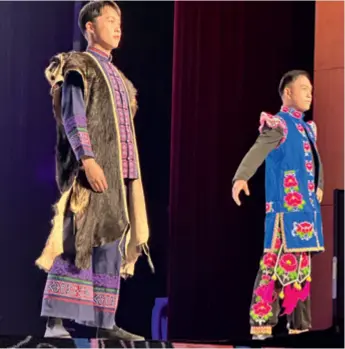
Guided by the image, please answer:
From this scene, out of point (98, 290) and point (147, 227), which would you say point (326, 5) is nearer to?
point (147, 227)

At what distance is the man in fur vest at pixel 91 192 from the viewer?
321cm

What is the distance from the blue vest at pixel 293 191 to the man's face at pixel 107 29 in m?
0.74

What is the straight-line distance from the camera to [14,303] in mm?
3232

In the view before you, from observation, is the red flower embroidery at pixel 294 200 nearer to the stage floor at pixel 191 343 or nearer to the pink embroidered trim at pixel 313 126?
the pink embroidered trim at pixel 313 126

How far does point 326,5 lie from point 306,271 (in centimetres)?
116

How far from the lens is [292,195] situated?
3.57 m

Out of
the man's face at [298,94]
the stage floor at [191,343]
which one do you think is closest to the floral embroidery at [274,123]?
the man's face at [298,94]

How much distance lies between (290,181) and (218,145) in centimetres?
34

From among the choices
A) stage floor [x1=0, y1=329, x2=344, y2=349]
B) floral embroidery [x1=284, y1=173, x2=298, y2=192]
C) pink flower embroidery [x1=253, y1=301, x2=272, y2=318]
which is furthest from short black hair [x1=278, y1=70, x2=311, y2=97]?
stage floor [x1=0, y1=329, x2=344, y2=349]

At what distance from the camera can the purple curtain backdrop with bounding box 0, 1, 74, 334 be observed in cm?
323

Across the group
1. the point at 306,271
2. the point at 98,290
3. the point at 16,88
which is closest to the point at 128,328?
the point at 98,290

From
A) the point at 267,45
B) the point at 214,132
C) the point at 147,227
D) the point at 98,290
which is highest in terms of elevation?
the point at 267,45

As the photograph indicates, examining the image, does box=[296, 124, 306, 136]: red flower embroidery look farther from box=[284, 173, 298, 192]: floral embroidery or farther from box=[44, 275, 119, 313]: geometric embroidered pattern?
box=[44, 275, 119, 313]: geometric embroidered pattern

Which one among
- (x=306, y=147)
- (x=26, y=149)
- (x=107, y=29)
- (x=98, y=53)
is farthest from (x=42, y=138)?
(x=306, y=147)
